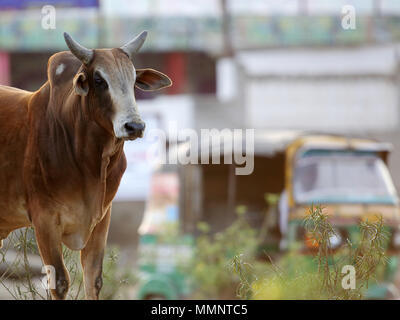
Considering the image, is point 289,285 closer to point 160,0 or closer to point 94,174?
point 94,174

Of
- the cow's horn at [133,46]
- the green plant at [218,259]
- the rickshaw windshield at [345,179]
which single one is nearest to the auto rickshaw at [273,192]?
the rickshaw windshield at [345,179]

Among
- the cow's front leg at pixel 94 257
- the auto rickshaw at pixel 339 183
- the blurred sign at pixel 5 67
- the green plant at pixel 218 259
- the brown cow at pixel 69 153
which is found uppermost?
the brown cow at pixel 69 153

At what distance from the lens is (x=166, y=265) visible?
7410 millimetres

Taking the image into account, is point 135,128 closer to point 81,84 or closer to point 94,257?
point 81,84

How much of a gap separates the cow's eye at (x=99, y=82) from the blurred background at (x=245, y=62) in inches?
315

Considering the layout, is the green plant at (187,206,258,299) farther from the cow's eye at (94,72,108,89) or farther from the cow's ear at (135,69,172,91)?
the cow's eye at (94,72,108,89)

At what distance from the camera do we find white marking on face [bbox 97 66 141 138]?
77.7 inches

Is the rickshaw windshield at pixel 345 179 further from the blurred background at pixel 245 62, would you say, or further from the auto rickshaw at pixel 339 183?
the blurred background at pixel 245 62

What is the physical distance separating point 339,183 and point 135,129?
5722 millimetres

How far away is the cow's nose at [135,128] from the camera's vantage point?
1.94 metres

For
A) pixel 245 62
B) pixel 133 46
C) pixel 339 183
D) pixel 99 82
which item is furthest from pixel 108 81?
pixel 245 62

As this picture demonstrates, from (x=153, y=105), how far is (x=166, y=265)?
3.86 meters

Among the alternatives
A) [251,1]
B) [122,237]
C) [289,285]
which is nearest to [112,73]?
[289,285]

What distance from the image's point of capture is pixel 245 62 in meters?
11.3
